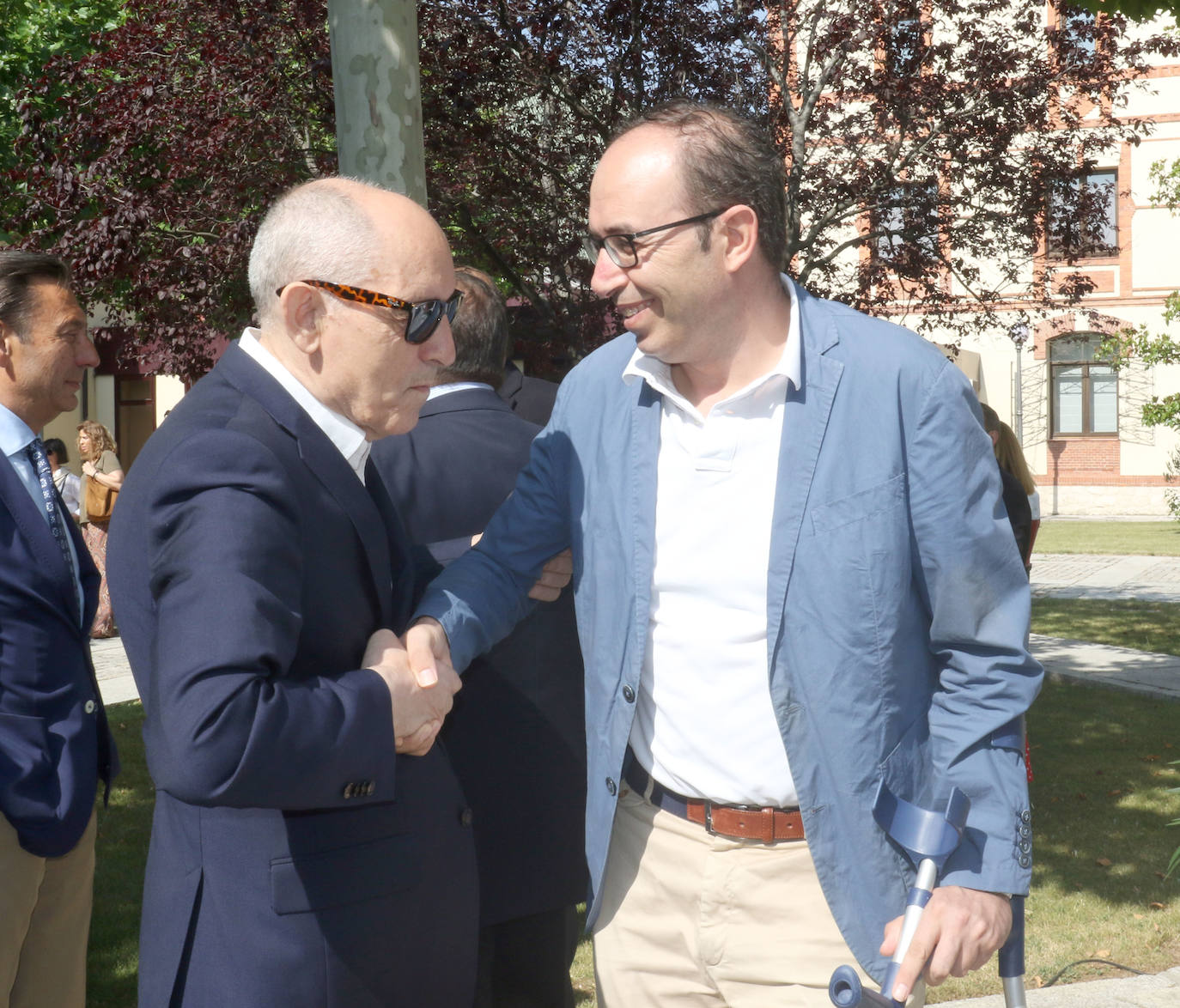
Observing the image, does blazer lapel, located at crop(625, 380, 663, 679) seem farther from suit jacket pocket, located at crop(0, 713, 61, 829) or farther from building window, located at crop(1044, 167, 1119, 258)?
building window, located at crop(1044, 167, 1119, 258)

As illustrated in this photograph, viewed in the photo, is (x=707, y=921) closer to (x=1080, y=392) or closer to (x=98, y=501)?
(x=98, y=501)

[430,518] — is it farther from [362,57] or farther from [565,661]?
[362,57]

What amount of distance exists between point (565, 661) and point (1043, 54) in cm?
630

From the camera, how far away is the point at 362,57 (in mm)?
3904

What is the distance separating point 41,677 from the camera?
9.89ft

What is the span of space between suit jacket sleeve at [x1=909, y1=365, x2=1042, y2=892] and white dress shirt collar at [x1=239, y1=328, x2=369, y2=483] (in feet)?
3.24

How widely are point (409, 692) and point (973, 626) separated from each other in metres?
0.98

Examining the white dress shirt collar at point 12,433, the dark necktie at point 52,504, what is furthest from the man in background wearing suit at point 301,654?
the white dress shirt collar at point 12,433

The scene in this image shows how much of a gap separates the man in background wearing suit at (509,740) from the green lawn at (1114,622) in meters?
10.1

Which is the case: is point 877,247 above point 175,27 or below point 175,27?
below

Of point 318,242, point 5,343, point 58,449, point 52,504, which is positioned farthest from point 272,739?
point 58,449

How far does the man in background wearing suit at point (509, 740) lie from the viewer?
287 centimetres

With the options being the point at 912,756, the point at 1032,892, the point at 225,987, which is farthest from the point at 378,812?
the point at 1032,892

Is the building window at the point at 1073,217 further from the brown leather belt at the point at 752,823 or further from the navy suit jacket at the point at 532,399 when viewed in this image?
the brown leather belt at the point at 752,823
